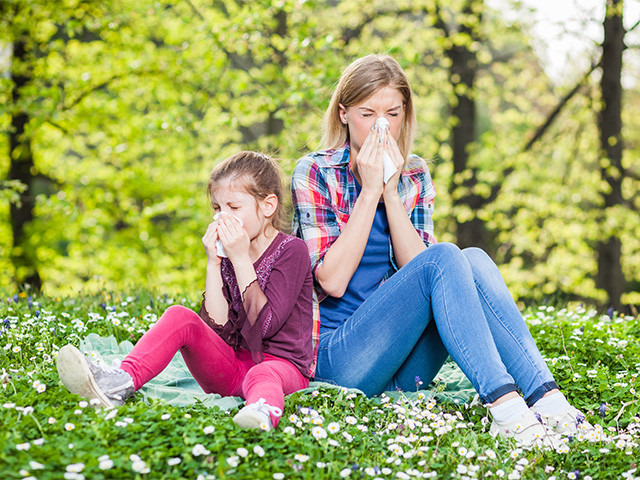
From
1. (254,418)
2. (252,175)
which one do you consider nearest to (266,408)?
(254,418)

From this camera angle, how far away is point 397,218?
3.02 metres

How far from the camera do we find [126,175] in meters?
11.5

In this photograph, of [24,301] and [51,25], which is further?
[51,25]

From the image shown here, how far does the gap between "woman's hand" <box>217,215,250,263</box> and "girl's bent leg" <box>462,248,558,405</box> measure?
1.04 meters

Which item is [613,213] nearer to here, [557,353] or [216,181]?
[557,353]

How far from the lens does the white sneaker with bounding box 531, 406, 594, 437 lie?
2.42m

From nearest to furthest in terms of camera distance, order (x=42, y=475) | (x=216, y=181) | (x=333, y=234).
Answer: (x=42, y=475), (x=216, y=181), (x=333, y=234)

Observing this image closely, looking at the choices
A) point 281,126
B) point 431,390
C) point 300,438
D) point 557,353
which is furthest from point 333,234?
point 281,126

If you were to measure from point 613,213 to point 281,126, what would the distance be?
17.9ft

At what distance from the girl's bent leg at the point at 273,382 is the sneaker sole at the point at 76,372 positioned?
0.52 m

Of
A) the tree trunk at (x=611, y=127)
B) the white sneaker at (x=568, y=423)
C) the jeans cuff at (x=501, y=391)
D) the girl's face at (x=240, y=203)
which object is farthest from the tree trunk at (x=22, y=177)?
the tree trunk at (x=611, y=127)

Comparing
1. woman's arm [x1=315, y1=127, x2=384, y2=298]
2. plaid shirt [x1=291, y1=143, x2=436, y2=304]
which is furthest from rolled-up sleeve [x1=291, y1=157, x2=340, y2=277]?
woman's arm [x1=315, y1=127, x2=384, y2=298]

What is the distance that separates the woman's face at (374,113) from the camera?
3.04 m

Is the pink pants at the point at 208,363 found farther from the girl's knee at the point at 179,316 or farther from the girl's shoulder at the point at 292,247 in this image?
the girl's shoulder at the point at 292,247
